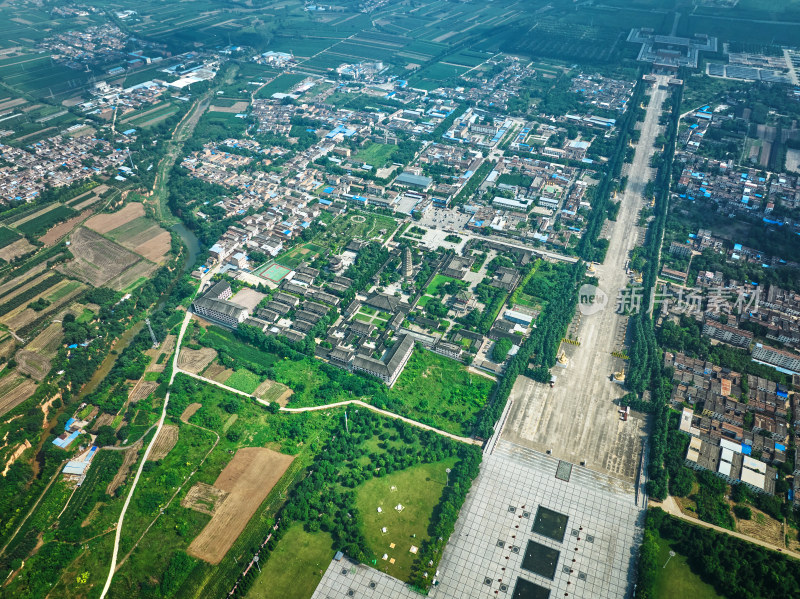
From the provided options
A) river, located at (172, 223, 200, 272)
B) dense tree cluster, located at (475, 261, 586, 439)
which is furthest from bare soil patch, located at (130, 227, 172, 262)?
dense tree cluster, located at (475, 261, 586, 439)

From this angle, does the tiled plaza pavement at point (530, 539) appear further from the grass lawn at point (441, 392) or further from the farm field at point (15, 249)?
the farm field at point (15, 249)

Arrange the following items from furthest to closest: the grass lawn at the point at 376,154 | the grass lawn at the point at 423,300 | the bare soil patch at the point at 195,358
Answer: the grass lawn at the point at 376,154 → the grass lawn at the point at 423,300 → the bare soil patch at the point at 195,358

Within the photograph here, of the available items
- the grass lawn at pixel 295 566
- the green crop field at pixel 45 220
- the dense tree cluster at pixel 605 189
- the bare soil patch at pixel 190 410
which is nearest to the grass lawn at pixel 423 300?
the dense tree cluster at pixel 605 189

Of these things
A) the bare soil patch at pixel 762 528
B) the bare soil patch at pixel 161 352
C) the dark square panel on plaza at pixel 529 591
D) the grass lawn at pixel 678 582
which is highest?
the bare soil patch at pixel 161 352

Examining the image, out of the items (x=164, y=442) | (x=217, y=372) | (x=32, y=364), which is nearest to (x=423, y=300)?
(x=217, y=372)

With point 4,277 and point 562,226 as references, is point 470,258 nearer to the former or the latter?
point 562,226

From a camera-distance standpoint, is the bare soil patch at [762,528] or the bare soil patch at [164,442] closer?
the bare soil patch at [762,528]
